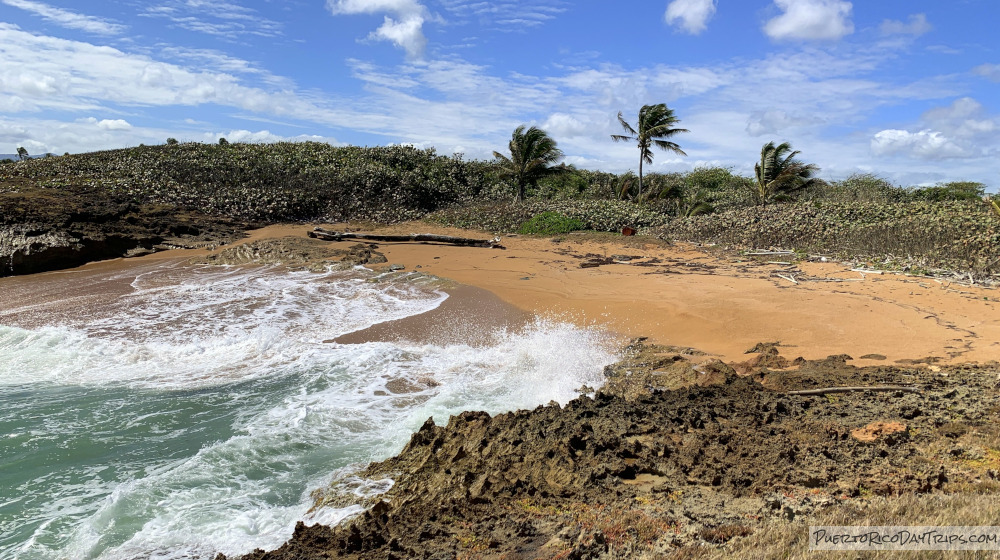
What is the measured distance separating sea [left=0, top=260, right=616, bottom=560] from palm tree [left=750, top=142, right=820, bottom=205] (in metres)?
15.2

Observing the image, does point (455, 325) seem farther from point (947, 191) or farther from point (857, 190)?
point (947, 191)

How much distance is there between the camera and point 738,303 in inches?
387

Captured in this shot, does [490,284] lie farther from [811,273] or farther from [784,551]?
[784,551]

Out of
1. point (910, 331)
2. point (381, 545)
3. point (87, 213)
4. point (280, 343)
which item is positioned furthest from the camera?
point (87, 213)

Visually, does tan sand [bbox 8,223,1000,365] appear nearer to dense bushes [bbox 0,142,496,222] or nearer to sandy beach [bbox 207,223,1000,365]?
sandy beach [bbox 207,223,1000,365]

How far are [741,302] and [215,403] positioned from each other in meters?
8.71

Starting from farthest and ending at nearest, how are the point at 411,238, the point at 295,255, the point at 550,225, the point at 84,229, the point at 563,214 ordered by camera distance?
1. the point at 563,214
2. the point at 550,225
3. the point at 411,238
4. the point at 84,229
5. the point at 295,255

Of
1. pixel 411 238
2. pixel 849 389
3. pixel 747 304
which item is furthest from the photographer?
pixel 411 238

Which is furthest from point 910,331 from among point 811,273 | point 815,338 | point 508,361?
point 508,361

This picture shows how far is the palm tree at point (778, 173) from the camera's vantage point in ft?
66.9

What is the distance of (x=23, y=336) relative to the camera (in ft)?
30.2

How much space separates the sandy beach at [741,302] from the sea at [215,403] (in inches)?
60.8

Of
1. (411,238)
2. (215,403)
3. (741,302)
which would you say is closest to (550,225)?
(411,238)

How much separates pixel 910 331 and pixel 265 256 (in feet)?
52.1
